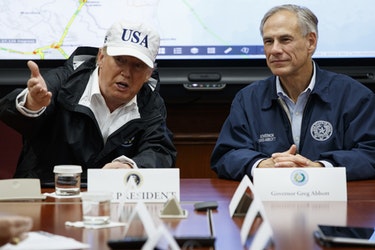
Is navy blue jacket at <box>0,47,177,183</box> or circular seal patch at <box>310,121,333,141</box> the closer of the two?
navy blue jacket at <box>0,47,177,183</box>

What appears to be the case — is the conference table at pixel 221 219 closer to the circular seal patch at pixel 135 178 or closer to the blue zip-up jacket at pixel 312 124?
the circular seal patch at pixel 135 178

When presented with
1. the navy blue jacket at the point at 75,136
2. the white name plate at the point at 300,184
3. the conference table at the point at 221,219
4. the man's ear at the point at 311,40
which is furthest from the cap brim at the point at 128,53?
the white name plate at the point at 300,184

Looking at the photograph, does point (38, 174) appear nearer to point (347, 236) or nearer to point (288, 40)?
point (288, 40)

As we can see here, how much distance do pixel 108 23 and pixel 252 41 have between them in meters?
0.82

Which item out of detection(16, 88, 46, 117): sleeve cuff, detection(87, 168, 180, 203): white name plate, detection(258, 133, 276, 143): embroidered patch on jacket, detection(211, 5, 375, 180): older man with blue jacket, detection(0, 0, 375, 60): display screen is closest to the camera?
detection(87, 168, 180, 203): white name plate

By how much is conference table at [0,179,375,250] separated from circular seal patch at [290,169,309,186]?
0.22 feet

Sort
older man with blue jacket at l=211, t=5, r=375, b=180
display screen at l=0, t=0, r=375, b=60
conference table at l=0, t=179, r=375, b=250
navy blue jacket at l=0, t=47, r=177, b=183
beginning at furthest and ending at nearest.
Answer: display screen at l=0, t=0, r=375, b=60, older man with blue jacket at l=211, t=5, r=375, b=180, navy blue jacket at l=0, t=47, r=177, b=183, conference table at l=0, t=179, r=375, b=250

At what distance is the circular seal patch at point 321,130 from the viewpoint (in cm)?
286

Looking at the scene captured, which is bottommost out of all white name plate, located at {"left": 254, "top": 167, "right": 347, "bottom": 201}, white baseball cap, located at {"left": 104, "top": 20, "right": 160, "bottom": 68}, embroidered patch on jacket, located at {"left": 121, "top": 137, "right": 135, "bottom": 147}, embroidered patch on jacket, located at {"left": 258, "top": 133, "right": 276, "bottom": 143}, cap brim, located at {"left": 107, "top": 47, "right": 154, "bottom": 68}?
white name plate, located at {"left": 254, "top": 167, "right": 347, "bottom": 201}

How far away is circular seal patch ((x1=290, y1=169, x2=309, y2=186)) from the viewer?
6.57 feet

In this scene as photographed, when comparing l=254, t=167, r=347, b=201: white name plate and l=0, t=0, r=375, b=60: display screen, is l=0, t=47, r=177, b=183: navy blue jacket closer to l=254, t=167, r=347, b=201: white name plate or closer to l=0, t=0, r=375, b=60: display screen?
l=254, t=167, r=347, b=201: white name plate

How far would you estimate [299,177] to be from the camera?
2014mm

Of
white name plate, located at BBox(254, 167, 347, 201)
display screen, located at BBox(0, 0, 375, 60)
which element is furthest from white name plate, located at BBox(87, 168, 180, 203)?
display screen, located at BBox(0, 0, 375, 60)

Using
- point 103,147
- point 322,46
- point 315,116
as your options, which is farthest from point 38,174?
point 322,46
